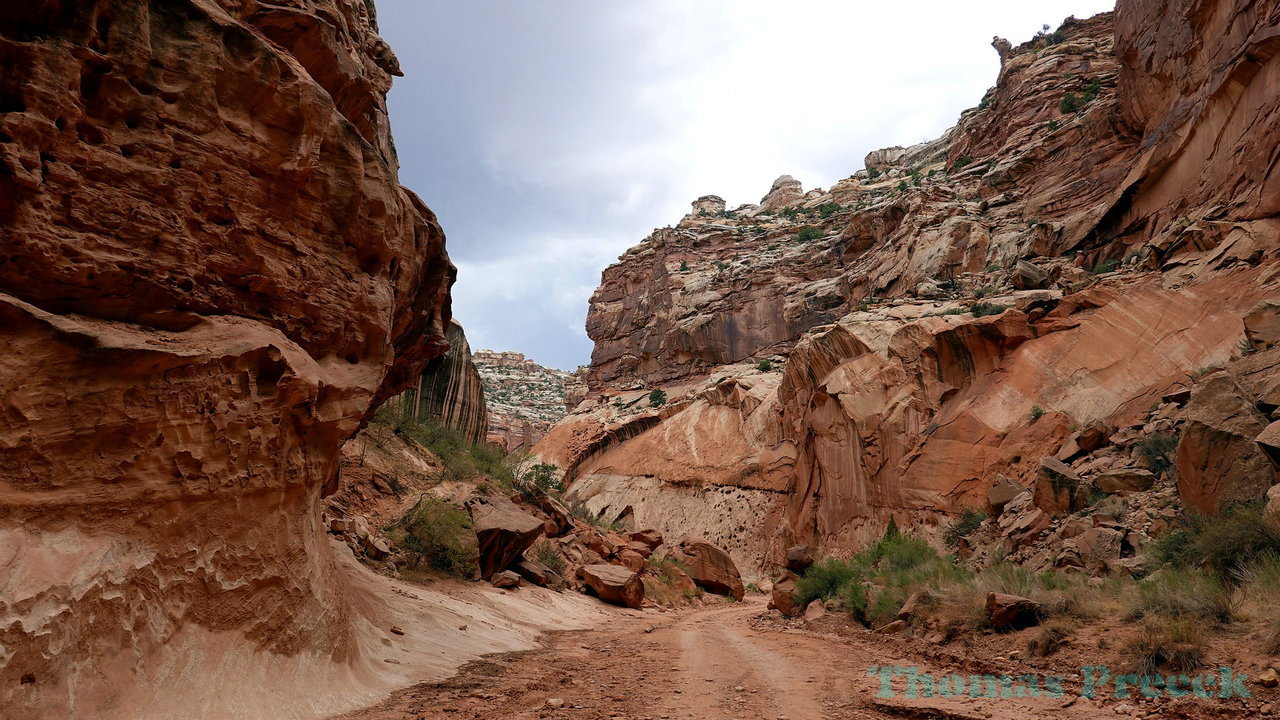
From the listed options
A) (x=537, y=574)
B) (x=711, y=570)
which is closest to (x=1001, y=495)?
(x=537, y=574)

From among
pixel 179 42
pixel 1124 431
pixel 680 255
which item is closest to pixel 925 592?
pixel 1124 431

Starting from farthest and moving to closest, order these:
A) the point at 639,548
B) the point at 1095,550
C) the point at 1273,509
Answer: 1. the point at 639,548
2. the point at 1095,550
3. the point at 1273,509

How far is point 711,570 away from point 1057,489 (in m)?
15.0

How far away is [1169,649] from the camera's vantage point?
229 inches

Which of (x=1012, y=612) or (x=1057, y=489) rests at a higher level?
(x=1057, y=489)

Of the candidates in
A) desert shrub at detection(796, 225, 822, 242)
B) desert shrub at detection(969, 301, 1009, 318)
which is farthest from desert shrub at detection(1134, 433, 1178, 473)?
desert shrub at detection(796, 225, 822, 242)

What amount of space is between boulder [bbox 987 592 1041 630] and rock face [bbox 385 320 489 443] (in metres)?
16.9

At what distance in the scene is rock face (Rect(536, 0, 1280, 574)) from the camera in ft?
54.0

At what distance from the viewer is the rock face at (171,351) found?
413 centimetres

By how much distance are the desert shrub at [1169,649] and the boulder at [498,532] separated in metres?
12.0

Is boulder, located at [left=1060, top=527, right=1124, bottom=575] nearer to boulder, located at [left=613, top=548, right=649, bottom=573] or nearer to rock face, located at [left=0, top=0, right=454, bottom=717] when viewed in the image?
rock face, located at [left=0, top=0, right=454, bottom=717]

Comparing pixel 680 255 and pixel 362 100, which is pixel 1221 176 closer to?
pixel 362 100

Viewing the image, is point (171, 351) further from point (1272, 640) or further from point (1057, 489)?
point (1057, 489)

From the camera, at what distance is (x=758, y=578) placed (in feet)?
104
